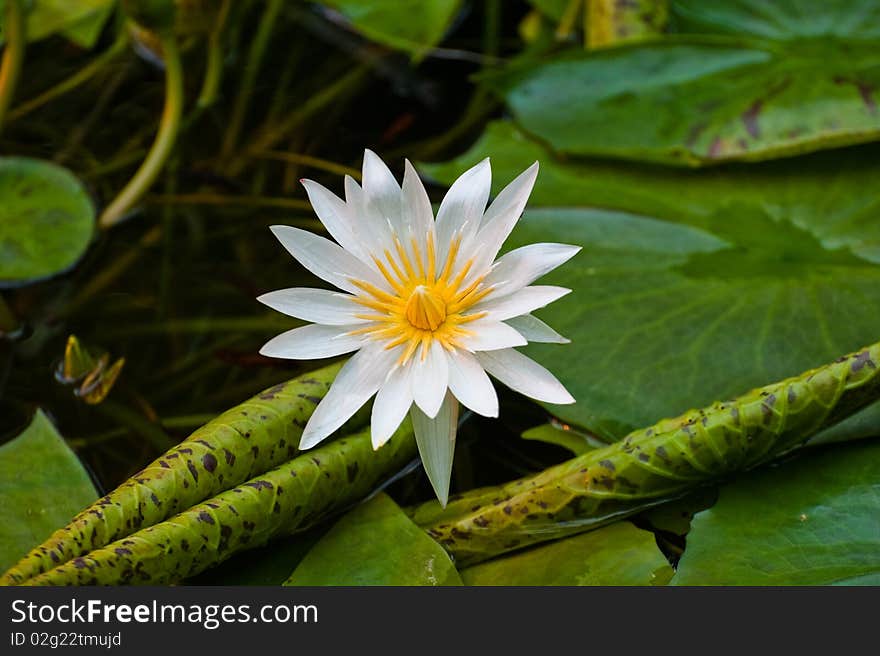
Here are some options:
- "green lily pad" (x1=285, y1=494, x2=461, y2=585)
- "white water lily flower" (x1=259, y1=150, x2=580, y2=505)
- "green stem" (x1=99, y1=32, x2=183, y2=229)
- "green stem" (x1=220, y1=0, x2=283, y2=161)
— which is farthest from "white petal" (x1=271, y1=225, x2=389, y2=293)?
"green stem" (x1=220, y1=0, x2=283, y2=161)

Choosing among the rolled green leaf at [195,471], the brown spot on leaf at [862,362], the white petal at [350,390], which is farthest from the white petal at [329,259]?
the brown spot on leaf at [862,362]

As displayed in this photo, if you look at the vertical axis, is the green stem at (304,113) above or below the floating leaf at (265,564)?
above

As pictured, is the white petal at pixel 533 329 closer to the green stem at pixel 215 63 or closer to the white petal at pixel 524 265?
the white petal at pixel 524 265

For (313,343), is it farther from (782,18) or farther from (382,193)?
(782,18)

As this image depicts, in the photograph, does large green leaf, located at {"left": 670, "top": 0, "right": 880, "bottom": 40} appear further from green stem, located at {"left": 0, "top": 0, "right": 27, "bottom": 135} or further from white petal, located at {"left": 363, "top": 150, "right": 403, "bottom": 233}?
green stem, located at {"left": 0, "top": 0, "right": 27, "bottom": 135}

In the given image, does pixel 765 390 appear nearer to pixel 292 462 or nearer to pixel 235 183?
pixel 292 462

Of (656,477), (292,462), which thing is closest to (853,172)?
(656,477)

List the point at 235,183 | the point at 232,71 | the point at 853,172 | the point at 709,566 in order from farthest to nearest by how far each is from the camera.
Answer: the point at 232,71, the point at 235,183, the point at 853,172, the point at 709,566
